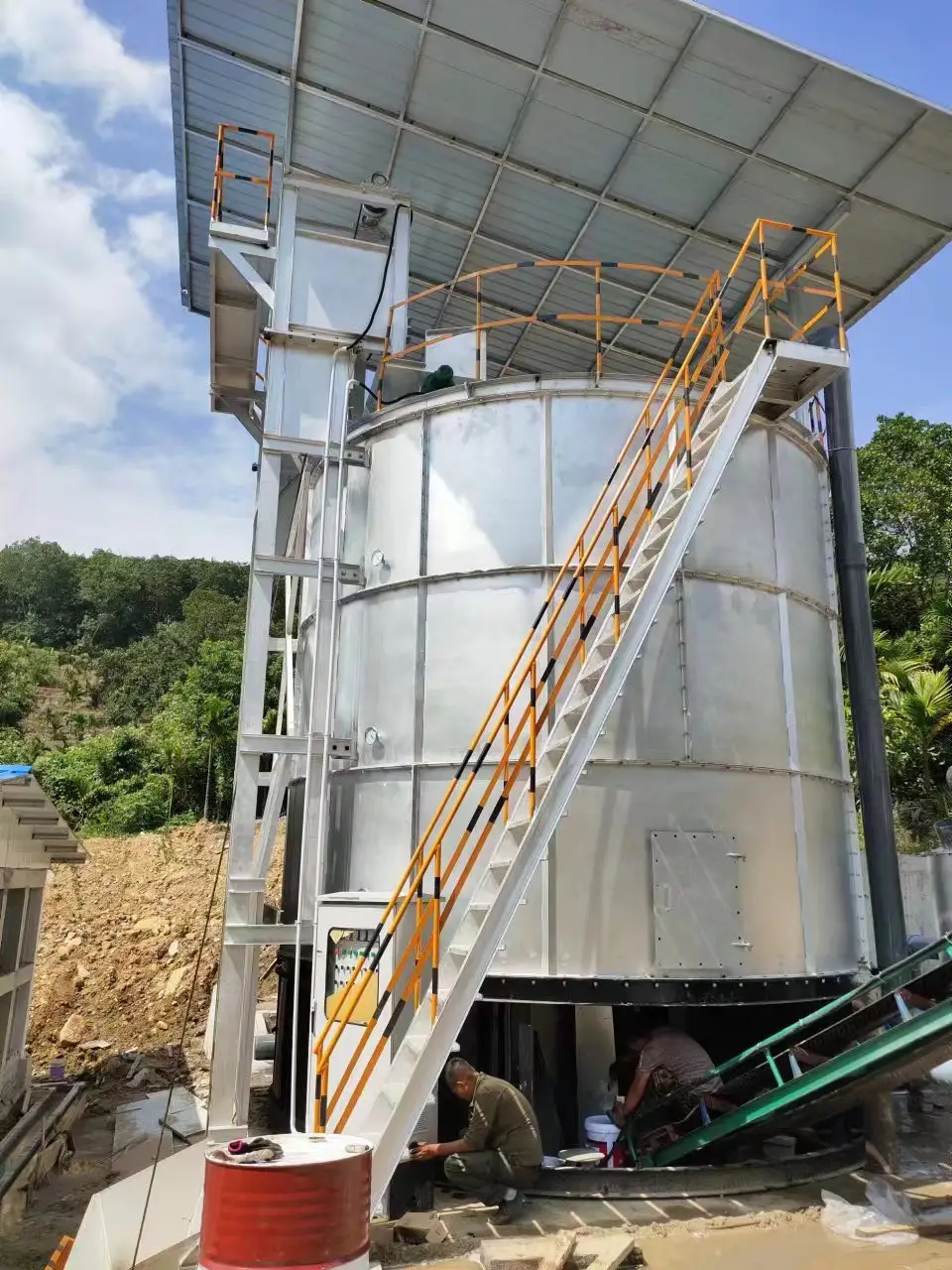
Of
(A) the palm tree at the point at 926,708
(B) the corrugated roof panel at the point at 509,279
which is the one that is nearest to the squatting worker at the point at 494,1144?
(B) the corrugated roof panel at the point at 509,279

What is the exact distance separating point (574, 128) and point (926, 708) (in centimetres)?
1348

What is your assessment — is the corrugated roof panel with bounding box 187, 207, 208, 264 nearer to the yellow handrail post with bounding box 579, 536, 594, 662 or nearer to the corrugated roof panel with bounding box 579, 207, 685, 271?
the corrugated roof panel with bounding box 579, 207, 685, 271

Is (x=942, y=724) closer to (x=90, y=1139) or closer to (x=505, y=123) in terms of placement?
(x=505, y=123)

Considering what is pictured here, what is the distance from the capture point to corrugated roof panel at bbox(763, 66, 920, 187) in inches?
428

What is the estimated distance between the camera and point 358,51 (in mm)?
11344

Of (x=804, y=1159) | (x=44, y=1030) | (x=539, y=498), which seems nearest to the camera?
(x=804, y=1159)

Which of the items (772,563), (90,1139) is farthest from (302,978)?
(772,563)

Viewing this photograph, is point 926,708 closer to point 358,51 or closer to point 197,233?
point 358,51

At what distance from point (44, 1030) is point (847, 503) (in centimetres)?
1381

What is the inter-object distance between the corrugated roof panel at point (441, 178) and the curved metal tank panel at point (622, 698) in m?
4.87

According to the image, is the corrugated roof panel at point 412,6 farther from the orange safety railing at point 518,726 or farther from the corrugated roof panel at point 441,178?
the orange safety railing at point 518,726

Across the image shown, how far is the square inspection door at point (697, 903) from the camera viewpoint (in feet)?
26.3

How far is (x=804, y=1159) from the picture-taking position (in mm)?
7812

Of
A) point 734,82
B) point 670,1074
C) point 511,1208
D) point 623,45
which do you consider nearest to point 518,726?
point 670,1074
